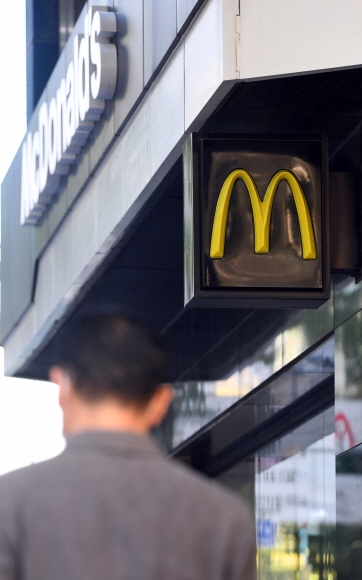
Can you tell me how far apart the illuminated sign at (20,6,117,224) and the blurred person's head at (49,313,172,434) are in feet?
26.6

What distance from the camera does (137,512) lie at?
2256mm

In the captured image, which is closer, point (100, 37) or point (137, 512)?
point (137, 512)

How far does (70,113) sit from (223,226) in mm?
5785

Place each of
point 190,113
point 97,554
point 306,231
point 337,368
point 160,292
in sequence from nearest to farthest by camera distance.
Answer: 1. point 97,554
2. point 306,231
3. point 190,113
4. point 337,368
5. point 160,292

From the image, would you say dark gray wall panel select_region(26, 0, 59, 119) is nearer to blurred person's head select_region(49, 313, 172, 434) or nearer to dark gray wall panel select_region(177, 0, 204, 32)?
dark gray wall panel select_region(177, 0, 204, 32)

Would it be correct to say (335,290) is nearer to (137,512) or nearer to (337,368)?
(337,368)

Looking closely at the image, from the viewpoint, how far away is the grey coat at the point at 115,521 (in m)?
2.21

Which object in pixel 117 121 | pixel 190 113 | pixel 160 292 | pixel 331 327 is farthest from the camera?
pixel 160 292

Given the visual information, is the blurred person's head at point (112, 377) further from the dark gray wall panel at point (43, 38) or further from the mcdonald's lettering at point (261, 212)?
the dark gray wall panel at point (43, 38)

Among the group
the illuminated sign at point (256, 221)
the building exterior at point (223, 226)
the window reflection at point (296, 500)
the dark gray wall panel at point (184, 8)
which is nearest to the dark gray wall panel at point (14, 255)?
the building exterior at point (223, 226)

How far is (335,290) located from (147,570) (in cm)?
696

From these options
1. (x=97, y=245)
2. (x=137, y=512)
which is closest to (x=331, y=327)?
(x=97, y=245)

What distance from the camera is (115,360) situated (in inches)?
92.9

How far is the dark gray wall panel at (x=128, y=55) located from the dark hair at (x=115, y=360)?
693 centimetres
